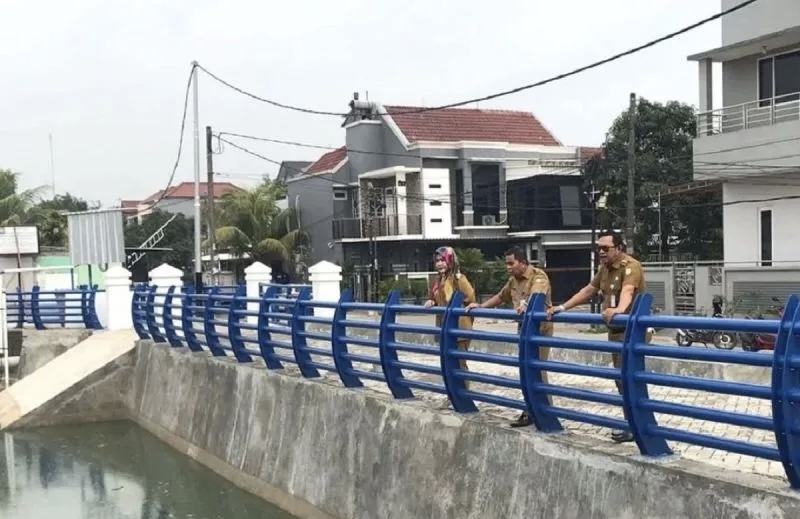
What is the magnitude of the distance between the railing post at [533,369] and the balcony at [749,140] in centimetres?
1445

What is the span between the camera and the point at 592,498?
4.85 meters

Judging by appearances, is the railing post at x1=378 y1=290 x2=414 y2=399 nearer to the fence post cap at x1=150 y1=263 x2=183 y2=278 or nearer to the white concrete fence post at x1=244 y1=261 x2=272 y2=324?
the fence post cap at x1=150 y1=263 x2=183 y2=278

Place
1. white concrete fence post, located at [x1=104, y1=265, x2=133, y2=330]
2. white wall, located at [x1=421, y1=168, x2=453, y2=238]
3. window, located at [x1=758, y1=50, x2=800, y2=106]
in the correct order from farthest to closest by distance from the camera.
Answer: white wall, located at [x1=421, y1=168, x2=453, y2=238] → window, located at [x1=758, y1=50, x2=800, y2=106] → white concrete fence post, located at [x1=104, y1=265, x2=133, y2=330]

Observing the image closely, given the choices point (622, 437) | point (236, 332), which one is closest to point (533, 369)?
point (622, 437)


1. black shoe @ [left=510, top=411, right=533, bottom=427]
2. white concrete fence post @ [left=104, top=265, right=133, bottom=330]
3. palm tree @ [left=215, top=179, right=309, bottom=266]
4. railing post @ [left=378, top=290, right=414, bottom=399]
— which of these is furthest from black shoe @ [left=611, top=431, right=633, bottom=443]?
palm tree @ [left=215, top=179, right=309, bottom=266]

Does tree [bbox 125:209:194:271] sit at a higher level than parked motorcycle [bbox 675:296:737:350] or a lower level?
higher

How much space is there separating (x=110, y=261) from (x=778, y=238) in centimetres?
1457

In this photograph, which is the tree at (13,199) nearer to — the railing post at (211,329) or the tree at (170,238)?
the tree at (170,238)

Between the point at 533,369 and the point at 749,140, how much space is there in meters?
15.2

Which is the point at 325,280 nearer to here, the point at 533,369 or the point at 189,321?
the point at 189,321

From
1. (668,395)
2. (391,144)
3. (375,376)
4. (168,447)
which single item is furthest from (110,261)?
(391,144)

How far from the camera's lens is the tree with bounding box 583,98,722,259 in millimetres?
28500

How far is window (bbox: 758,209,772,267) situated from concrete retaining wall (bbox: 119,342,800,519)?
13.6 m

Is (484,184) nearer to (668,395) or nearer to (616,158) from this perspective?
(616,158)
